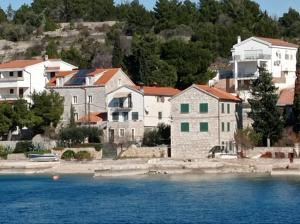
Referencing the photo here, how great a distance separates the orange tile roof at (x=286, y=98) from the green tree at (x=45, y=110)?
60.9 ft

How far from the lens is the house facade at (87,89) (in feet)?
251

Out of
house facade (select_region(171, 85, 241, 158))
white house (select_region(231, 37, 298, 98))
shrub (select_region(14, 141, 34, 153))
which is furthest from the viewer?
white house (select_region(231, 37, 298, 98))

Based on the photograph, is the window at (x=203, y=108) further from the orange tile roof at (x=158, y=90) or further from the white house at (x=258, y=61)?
the white house at (x=258, y=61)

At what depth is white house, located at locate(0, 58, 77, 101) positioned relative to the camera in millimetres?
82562

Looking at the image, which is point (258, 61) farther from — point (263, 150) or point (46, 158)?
point (46, 158)

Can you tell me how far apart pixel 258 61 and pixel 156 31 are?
129ft

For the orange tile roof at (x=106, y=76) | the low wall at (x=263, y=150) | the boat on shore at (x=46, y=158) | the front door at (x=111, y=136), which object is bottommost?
the boat on shore at (x=46, y=158)

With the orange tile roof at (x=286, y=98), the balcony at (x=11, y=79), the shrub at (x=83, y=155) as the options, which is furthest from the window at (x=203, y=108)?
the balcony at (x=11, y=79)

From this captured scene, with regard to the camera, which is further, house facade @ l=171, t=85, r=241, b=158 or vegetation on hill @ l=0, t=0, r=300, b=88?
vegetation on hill @ l=0, t=0, r=300, b=88

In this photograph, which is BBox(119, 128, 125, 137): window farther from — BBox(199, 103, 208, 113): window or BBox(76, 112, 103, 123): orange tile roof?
BBox(199, 103, 208, 113): window

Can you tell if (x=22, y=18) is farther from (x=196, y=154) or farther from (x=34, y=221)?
(x=34, y=221)

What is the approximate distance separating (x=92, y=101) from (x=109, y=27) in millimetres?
55019

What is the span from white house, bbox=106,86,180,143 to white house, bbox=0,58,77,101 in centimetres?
1098

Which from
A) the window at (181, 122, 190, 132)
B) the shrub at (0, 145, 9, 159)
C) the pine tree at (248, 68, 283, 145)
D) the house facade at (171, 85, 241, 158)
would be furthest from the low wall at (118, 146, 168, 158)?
the shrub at (0, 145, 9, 159)
